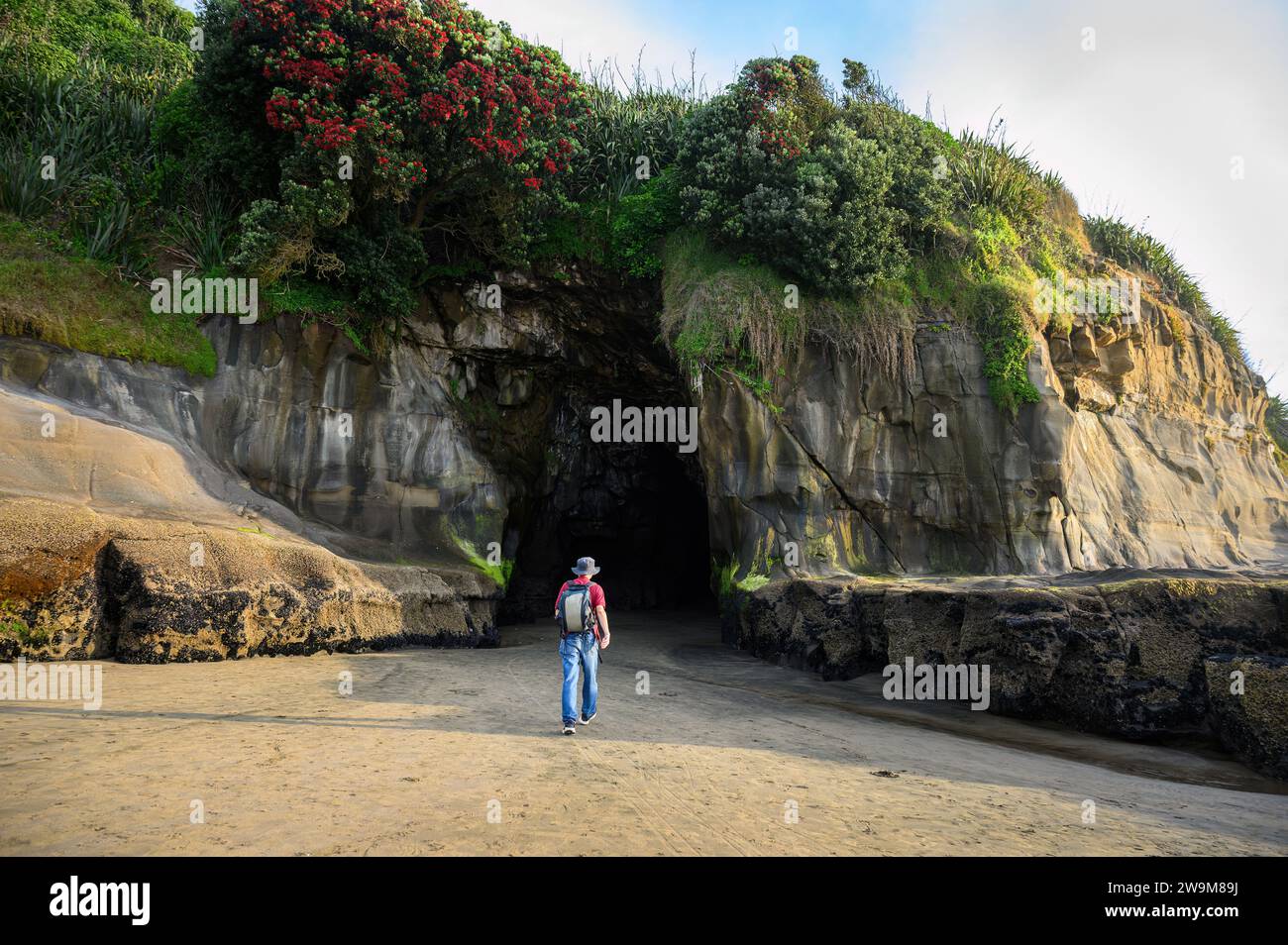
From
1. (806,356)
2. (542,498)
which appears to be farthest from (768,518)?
(542,498)

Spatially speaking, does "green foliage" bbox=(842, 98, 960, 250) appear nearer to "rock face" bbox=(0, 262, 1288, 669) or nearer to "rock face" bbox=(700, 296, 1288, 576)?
"rock face" bbox=(0, 262, 1288, 669)

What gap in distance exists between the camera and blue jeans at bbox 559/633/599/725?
24.6 feet

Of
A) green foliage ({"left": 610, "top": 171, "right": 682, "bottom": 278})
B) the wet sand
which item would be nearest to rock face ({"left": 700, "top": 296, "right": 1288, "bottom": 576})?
green foliage ({"left": 610, "top": 171, "right": 682, "bottom": 278})

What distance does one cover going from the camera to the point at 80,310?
13766 millimetres

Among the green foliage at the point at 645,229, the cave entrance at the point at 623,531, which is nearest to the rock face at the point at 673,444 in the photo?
the green foliage at the point at 645,229

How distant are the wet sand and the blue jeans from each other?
1.07ft

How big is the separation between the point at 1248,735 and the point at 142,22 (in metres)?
31.6

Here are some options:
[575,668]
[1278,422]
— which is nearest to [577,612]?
[575,668]

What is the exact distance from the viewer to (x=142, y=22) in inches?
962

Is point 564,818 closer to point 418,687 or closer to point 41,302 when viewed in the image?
point 418,687

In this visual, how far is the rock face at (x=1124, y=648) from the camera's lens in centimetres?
816
